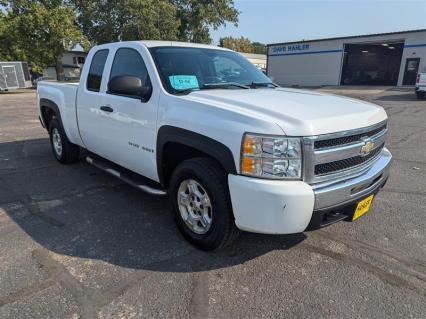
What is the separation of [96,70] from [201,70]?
168 centimetres

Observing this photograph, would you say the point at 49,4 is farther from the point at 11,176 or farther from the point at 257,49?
the point at 257,49

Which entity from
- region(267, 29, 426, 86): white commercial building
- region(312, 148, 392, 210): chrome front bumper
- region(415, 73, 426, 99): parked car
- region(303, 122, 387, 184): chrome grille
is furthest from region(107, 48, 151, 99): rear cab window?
→ region(267, 29, 426, 86): white commercial building

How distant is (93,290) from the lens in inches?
106

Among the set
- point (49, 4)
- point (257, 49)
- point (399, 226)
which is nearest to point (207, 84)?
point (399, 226)

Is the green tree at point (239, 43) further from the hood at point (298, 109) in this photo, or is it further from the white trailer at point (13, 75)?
the hood at point (298, 109)

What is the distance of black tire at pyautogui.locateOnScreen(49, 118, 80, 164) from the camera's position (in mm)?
5793

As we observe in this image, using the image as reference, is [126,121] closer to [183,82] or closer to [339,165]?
[183,82]

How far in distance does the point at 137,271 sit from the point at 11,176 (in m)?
3.71

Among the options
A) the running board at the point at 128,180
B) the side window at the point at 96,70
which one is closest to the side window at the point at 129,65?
the side window at the point at 96,70

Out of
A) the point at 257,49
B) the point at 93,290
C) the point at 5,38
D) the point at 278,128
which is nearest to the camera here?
the point at 278,128

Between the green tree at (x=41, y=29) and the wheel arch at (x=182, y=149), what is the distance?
29.3 metres

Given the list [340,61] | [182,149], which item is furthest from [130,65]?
[340,61]

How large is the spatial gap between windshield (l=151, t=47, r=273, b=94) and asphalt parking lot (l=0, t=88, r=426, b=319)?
1.54 m

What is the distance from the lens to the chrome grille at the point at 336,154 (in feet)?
8.37
